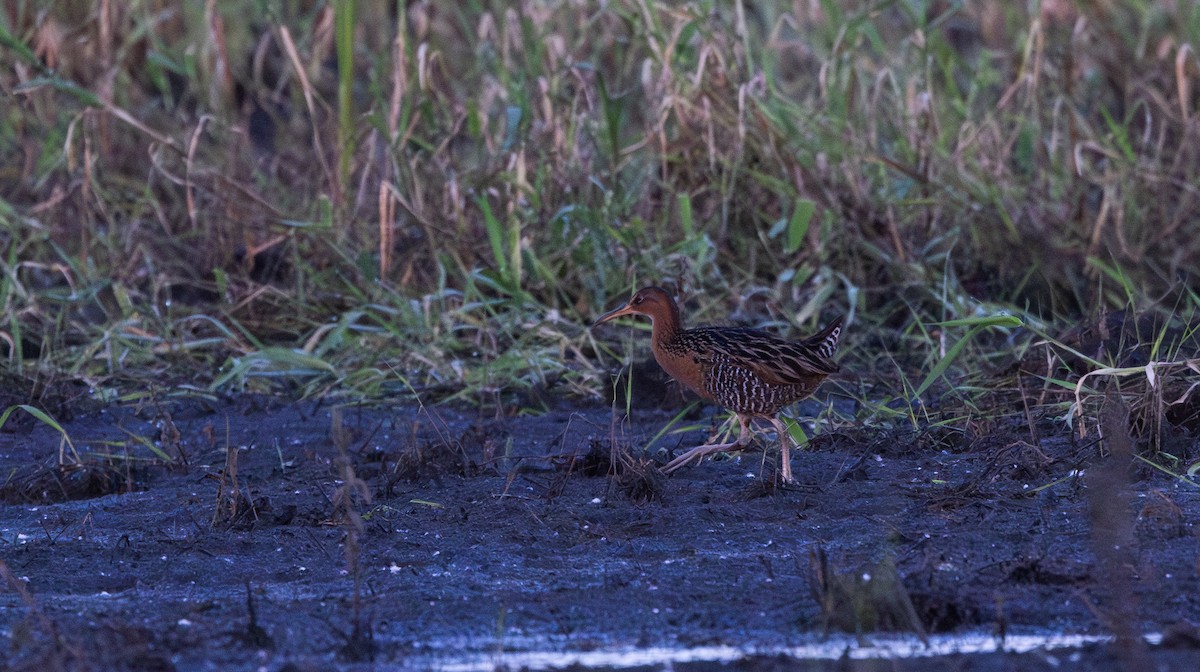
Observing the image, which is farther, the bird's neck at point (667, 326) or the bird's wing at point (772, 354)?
the bird's neck at point (667, 326)

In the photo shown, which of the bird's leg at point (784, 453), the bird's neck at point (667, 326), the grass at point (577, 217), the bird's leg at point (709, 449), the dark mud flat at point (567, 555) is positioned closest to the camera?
the dark mud flat at point (567, 555)

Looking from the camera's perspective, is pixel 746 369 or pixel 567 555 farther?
pixel 746 369

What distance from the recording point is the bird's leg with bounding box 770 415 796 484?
3861 millimetres

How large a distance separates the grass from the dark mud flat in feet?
3.10

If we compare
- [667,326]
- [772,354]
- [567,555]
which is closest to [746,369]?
[772,354]

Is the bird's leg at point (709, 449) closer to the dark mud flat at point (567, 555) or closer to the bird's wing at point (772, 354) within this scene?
the dark mud flat at point (567, 555)

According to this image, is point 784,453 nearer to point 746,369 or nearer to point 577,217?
point 746,369

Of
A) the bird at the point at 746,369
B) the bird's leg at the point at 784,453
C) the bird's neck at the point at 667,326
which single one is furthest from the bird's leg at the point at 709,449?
→ the bird's neck at the point at 667,326

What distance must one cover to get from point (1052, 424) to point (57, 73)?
415cm

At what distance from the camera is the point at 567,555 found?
11.1 feet

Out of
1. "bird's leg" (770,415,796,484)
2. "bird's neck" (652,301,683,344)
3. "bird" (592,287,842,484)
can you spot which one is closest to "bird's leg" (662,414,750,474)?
"bird" (592,287,842,484)

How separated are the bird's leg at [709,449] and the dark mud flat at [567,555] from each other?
0.18 ft

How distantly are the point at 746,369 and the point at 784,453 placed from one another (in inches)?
13.6

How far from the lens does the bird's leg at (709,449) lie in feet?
13.3
